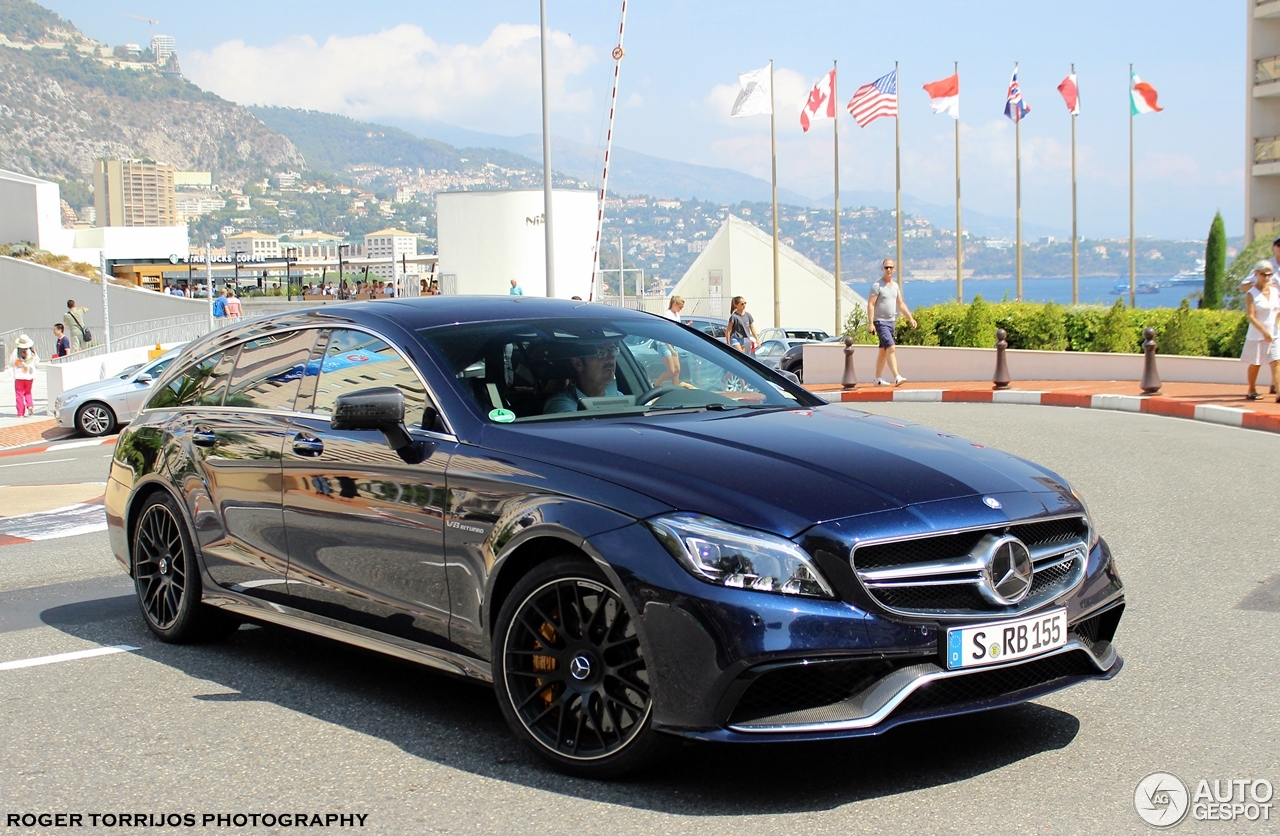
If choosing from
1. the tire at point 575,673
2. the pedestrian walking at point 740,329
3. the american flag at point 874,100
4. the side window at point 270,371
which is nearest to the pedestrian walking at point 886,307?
the pedestrian walking at point 740,329

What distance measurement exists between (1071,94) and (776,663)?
48718mm

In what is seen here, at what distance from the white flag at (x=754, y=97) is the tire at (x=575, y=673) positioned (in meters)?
43.9

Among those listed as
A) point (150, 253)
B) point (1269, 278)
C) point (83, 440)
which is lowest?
point (83, 440)

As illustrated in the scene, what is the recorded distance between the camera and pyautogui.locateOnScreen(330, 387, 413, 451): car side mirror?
490 centimetres

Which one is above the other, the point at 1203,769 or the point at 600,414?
the point at 600,414

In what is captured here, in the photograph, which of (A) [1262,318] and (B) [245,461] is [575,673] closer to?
(B) [245,461]

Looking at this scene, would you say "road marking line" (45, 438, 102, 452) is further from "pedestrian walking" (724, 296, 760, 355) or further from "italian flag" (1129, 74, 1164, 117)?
"italian flag" (1129, 74, 1164, 117)

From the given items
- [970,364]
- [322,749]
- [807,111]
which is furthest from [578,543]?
[807,111]

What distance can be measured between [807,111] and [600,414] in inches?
1687

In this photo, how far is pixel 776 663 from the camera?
3852mm

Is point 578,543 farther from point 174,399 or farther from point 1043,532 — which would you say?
point 174,399

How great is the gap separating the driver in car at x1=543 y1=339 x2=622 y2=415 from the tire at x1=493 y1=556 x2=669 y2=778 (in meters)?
0.96

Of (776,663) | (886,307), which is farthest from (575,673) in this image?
(886,307)

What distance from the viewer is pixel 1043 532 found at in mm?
4363
